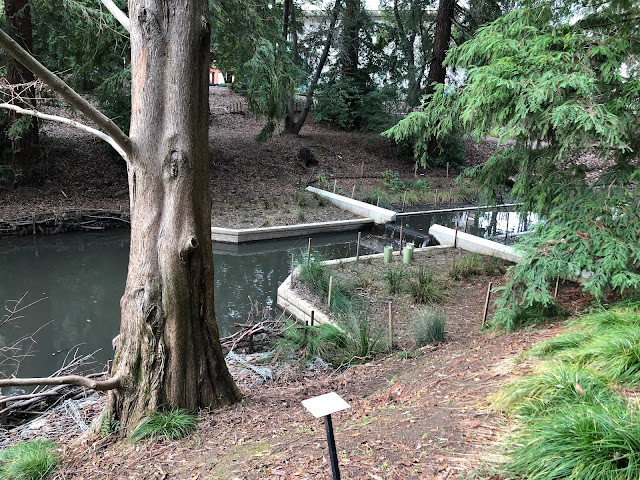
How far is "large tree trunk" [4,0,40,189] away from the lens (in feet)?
43.8

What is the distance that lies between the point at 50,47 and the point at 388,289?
489 inches

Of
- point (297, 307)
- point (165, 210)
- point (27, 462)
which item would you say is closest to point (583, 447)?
point (165, 210)

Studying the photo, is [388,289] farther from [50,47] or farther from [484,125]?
[50,47]

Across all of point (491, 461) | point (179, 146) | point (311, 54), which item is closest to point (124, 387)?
point (179, 146)

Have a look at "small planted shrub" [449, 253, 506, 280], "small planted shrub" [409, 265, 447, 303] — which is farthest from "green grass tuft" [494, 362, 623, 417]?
"small planted shrub" [449, 253, 506, 280]

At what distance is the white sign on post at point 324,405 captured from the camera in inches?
86.1

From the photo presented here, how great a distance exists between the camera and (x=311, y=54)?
22.0 meters

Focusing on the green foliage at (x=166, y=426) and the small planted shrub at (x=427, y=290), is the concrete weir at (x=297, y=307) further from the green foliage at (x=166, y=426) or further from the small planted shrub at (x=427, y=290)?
the green foliage at (x=166, y=426)

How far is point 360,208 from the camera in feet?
51.2

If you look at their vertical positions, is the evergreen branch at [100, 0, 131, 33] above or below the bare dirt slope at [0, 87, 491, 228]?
above

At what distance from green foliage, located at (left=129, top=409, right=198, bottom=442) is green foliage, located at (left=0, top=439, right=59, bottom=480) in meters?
0.60

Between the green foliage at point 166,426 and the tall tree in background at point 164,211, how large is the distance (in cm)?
10

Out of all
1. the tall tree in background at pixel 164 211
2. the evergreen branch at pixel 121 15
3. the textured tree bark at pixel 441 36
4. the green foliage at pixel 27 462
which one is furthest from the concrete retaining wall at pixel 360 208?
the green foliage at pixel 27 462

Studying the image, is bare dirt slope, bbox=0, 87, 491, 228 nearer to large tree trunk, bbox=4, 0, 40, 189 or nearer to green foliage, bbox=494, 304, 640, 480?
large tree trunk, bbox=4, 0, 40, 189
